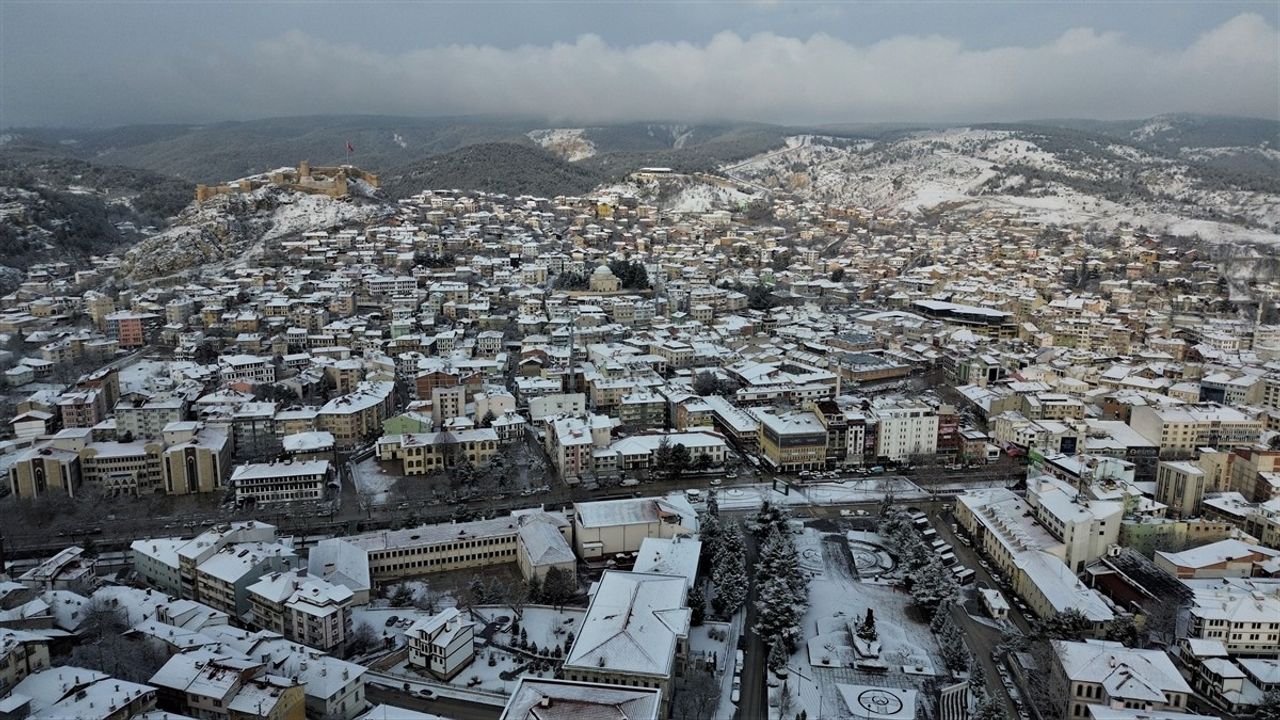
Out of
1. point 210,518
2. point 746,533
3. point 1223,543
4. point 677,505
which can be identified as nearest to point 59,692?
point 210,518

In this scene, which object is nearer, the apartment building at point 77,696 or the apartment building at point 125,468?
the apartment building at point 77,696

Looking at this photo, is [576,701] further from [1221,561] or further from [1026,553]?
[1221,561]

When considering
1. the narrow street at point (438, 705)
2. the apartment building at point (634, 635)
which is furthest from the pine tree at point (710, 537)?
the narrow street at point (438, 705)

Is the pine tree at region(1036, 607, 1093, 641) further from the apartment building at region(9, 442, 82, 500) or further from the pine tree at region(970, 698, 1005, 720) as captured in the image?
the apartment building at region(9, 442, 82, 500)

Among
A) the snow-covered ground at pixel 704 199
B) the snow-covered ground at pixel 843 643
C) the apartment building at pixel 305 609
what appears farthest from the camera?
the snow-covered ground at pixel 704 199

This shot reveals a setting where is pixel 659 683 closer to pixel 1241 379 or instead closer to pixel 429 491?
pixel 429 491

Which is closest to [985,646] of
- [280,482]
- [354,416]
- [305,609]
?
[305,609]

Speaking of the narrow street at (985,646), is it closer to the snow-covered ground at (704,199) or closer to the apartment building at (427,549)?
the apartment building at (427,549)

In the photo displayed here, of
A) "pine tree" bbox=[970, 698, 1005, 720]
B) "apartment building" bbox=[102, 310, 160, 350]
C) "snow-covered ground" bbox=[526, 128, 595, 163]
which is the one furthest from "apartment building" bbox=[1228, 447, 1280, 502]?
"snow-covered ground" bbox=[526, 128, 595, 163]

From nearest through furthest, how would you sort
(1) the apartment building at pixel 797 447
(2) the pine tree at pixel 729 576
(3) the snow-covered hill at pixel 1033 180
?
1. (2) the pine tree at pixel 729 576
2. (1) the apartment building at pixel 797 447
3. (3) the snow-covered hill at pixel 1033 180
